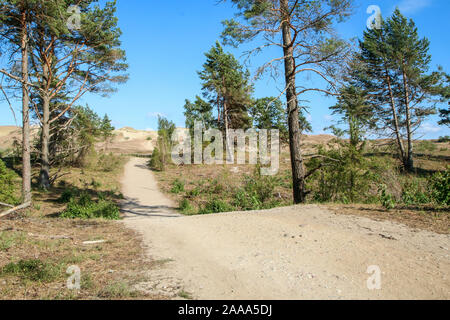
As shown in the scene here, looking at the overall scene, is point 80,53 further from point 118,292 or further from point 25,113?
point 118,292

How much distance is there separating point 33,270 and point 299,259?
12.5 feet

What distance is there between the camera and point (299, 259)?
15.0 ft

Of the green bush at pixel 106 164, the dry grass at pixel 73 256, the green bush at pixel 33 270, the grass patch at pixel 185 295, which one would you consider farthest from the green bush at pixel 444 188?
the green bush at pixel 106 164

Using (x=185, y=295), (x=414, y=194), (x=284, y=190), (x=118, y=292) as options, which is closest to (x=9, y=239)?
(x=118, y=292)

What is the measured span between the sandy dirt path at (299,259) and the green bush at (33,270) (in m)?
1.31

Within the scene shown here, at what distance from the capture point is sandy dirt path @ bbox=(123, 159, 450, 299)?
354cm

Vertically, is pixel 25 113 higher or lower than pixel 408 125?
lower

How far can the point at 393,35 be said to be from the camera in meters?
23.8

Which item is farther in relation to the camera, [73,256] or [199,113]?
[199,113]

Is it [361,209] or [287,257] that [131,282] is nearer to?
[287,257]

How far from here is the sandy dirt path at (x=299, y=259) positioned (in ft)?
11.6

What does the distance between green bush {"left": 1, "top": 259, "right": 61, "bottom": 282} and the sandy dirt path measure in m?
1.31

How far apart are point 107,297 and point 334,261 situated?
3.14 meters

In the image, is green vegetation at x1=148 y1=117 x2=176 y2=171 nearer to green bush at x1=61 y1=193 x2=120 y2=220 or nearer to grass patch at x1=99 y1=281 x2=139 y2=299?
green bush at x1=61 y1=193 x2=120 y2=220
